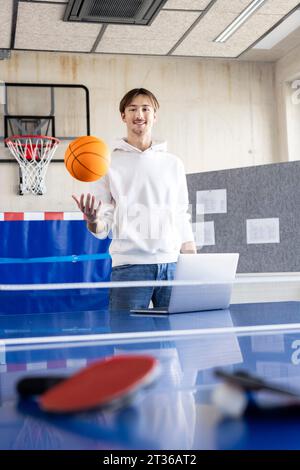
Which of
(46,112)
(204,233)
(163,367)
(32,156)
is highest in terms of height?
(46,112)

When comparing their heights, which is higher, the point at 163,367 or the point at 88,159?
the point at 88,159

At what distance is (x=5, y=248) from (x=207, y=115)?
208 centimetres

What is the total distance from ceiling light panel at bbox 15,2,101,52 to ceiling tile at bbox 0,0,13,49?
0.06m

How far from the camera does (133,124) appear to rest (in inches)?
76.5

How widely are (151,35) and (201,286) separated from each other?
116 inches

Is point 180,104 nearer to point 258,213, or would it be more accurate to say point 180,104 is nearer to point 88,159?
point 258,213

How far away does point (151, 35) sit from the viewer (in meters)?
4.17

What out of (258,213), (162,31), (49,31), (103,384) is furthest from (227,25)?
(103,384)

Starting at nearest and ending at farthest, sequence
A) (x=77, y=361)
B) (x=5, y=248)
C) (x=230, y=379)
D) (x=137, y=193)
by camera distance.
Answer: (x=230, y=379) < (x=77, y=361) < (x=137, y=193) < (x=5, y=248)

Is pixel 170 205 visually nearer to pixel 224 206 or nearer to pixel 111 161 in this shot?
pixel 111 161

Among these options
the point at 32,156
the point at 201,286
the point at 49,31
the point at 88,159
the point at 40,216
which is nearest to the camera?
the point at 201,286

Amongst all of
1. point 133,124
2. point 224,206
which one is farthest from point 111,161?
point 224,206

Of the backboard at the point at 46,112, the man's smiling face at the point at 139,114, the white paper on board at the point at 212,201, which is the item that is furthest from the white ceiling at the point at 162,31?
the man's smiling face at the point at 139,114

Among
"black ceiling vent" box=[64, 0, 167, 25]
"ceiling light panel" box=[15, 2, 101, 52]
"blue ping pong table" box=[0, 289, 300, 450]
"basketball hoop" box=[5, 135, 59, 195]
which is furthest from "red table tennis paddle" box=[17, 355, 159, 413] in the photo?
"basketball hoop" box=[5, 135, 59, 195]
